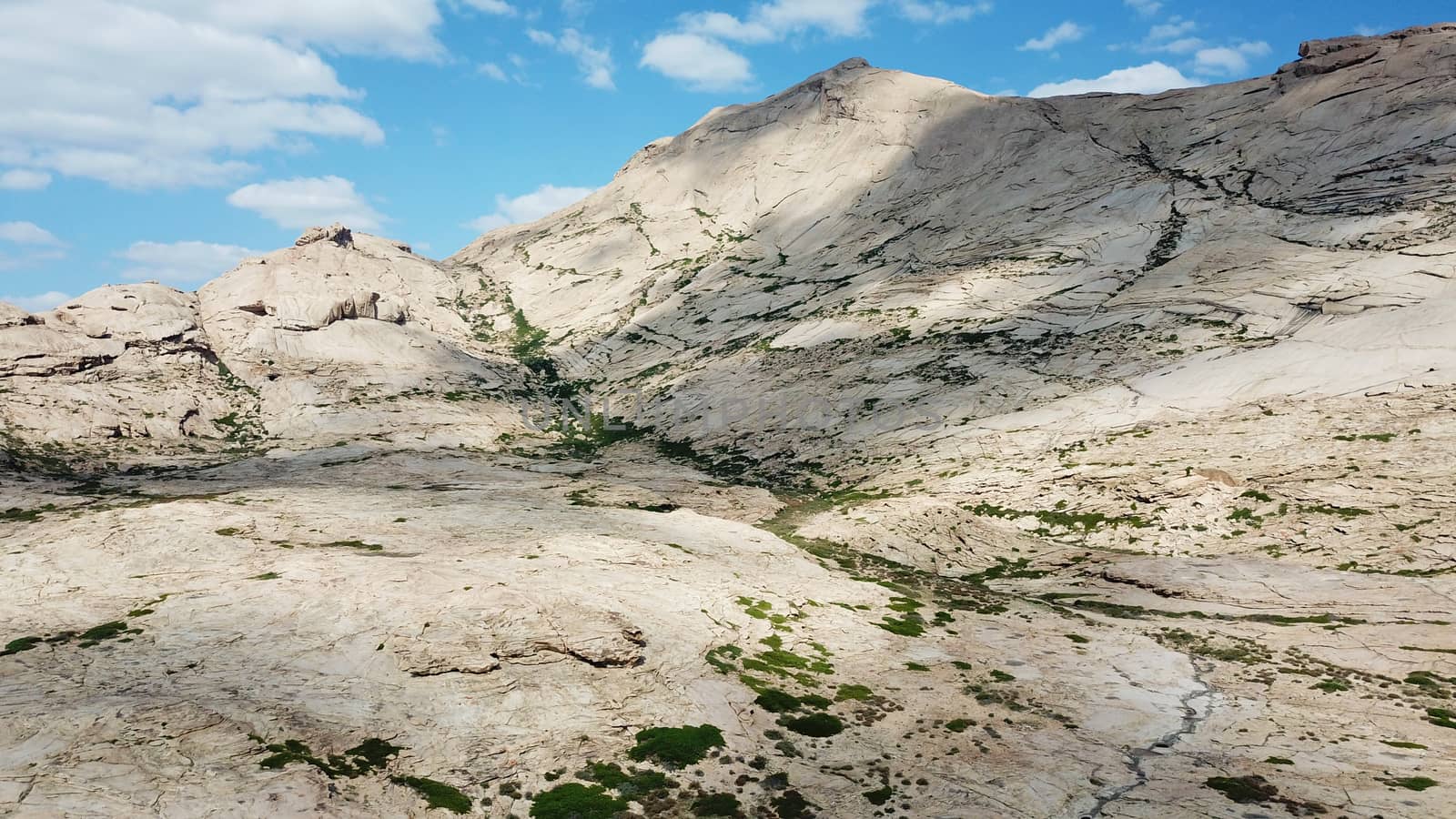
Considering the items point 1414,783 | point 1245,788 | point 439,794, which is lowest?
point 439,794

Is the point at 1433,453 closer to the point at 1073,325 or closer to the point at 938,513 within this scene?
the point at 938,513

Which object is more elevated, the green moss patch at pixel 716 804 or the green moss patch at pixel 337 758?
the green moss patch at pixel 337 758

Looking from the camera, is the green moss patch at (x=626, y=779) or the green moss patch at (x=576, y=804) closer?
the green moss patch at (x=576, y=804)

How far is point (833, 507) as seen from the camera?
6662cm

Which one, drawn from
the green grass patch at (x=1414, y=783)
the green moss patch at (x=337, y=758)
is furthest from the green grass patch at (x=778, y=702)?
the green grass patch at (x=1414, y=783)

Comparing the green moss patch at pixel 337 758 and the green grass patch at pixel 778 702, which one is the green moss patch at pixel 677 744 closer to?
the green grass patch at pixel 778 702

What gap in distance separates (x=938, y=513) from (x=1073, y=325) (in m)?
38.8

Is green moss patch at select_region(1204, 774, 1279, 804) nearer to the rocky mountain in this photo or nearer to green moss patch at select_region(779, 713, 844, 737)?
the rocky mountain

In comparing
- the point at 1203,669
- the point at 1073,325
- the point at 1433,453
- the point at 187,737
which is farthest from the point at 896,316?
the point at 187,737

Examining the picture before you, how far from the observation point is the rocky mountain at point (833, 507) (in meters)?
27.6

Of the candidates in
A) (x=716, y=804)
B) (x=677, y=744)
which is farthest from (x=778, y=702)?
(x=716, y=804)

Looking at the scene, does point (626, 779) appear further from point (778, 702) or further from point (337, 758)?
point (337, 758)

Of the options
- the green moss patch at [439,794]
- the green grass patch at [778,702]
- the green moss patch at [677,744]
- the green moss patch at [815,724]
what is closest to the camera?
the green moss patch at [439,794]

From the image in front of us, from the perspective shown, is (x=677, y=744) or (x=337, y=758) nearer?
(x=337, y=758)
